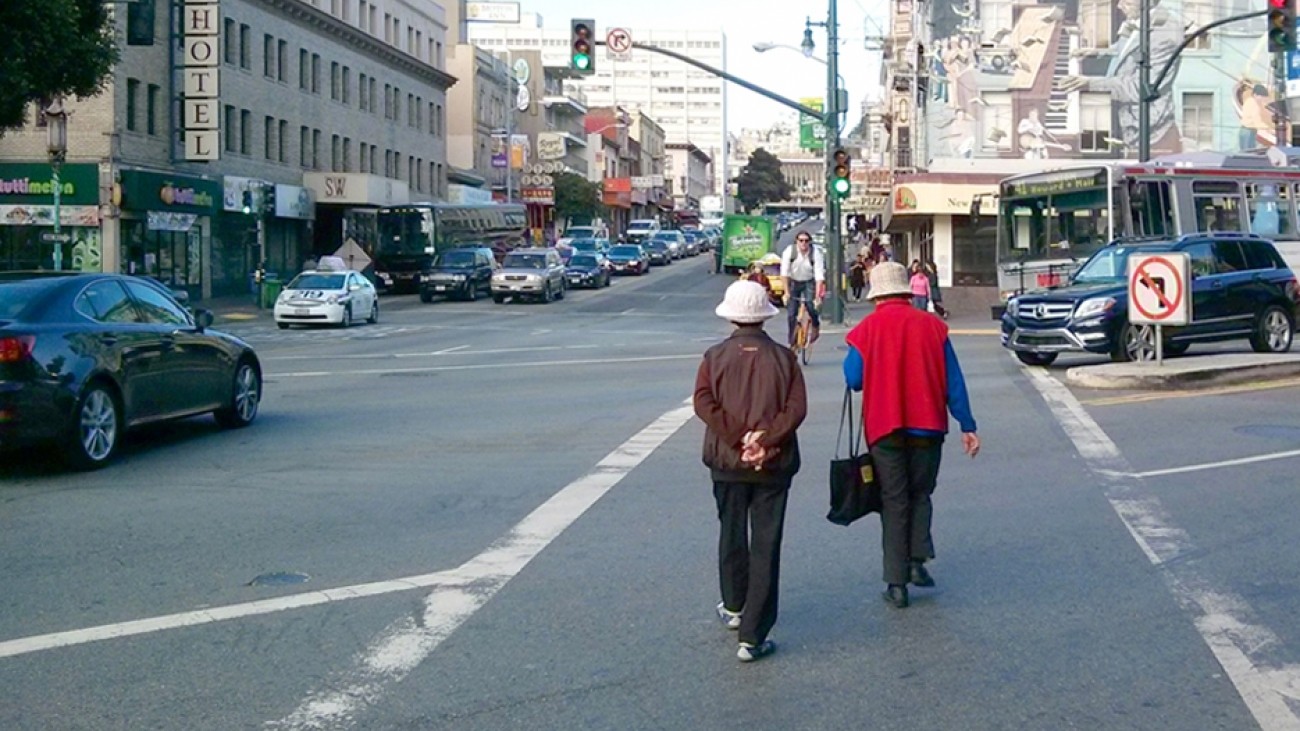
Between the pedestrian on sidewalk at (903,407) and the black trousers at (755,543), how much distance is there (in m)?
1.04

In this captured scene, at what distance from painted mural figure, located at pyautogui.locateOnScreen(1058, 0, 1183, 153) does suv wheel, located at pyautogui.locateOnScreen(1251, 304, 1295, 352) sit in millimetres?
30988

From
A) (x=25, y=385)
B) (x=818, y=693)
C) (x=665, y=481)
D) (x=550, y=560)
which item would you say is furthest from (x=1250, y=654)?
(x=25, y=385)

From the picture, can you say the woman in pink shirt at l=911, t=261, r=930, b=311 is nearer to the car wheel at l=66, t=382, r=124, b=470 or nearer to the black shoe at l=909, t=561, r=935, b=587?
the car wheel at l=66, t=382, r=124, b=470

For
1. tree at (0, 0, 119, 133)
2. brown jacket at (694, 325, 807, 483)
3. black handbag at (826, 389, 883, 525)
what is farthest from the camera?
tree at (0, 0, 119, 133)

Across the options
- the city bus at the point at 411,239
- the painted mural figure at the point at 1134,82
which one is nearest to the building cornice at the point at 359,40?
the city bus at the point at 411,239

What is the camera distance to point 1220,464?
1259 centimetres

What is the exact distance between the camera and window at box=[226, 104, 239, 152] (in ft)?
169

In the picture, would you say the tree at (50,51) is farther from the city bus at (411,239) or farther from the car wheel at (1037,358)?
the city bus at (411,239)

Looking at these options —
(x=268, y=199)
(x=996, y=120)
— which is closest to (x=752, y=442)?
(x=268, y=199)

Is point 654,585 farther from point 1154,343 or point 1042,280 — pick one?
point 1042,280

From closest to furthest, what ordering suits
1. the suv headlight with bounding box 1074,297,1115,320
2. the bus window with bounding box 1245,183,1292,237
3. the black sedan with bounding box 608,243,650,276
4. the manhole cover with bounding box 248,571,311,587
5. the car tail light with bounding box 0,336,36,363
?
the manhole cover with bounding box 248,571,311,587
the car tail light with bounding box 0,336,36,363
the suv headlight with bounding box 1074,297,1115,320
the bus window with bounding box 1245,183,1292,237
the black sedan with bounding box 608,243,650,276

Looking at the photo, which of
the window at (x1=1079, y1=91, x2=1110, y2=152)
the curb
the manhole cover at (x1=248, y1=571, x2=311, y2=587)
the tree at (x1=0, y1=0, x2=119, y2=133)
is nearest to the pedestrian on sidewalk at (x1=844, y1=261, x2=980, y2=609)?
the manhole cover at (x1=248, y1=571, x2=311, y2=587)

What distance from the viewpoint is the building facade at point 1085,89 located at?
5284 cm

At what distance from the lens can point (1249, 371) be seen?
19188 millimetres
